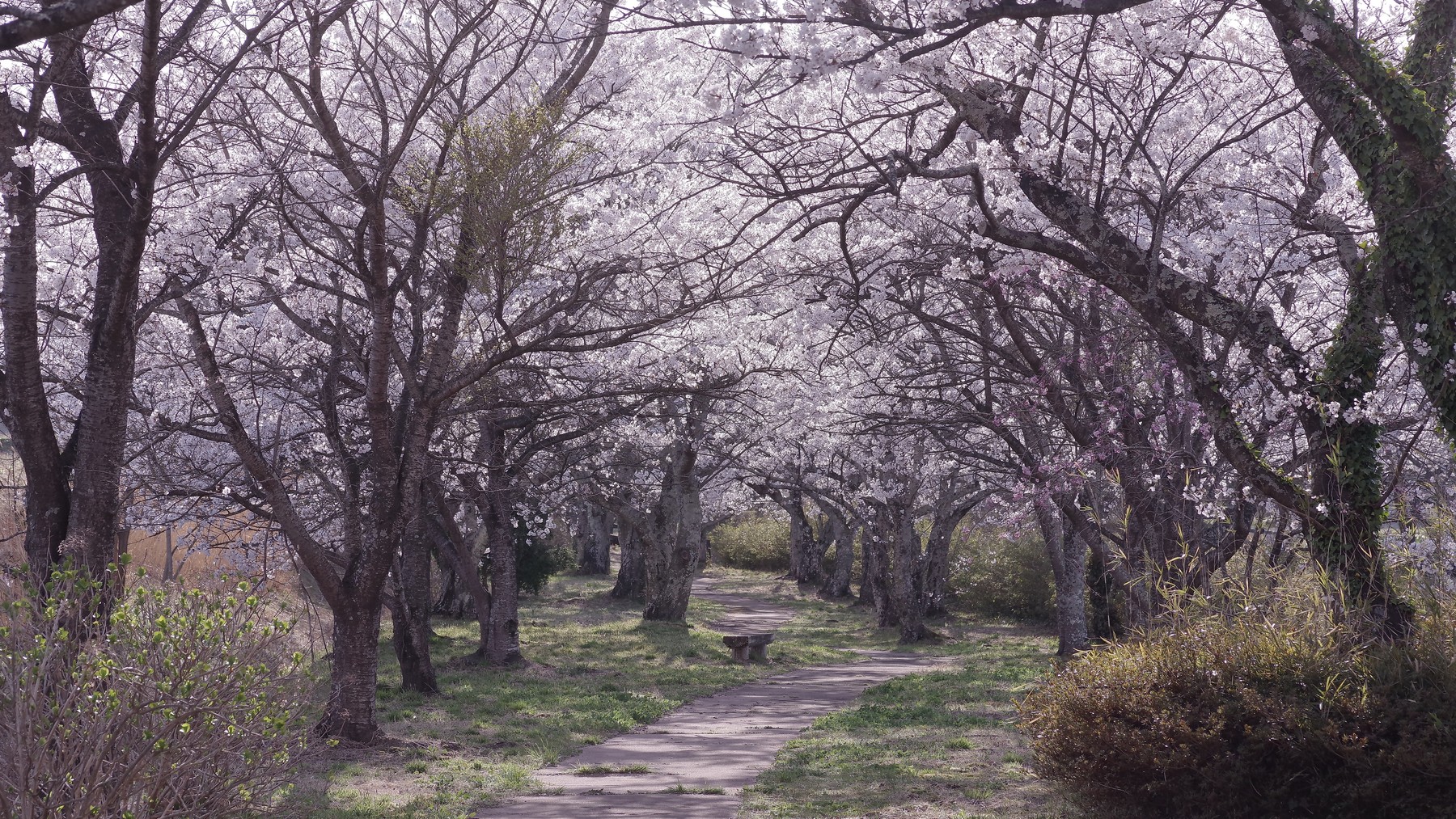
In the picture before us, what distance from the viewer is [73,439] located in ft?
27.7

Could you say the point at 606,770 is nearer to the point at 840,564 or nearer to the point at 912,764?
the point at 912,764

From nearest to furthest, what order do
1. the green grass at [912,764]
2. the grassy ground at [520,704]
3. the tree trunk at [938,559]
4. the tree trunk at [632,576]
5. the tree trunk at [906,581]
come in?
the green grass at [912,764]
the grassy ground at [520,704]
the tree trunk at [906,581]
the tree trunk at [938,559]
the tree trunk at [632,576]

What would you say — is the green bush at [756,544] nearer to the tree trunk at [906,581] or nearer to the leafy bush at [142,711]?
the tree trunk at [906,581]

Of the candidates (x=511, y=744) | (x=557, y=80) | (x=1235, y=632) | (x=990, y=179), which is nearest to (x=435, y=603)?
(x=511, y=744)

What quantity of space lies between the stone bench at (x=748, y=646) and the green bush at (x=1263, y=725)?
12265 mm

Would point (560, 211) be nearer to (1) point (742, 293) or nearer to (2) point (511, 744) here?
(1) point (742, 293)

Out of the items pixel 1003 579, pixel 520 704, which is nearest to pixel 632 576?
pixel 1003 579

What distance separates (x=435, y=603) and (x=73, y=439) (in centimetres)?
1996

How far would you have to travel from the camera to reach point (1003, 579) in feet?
104

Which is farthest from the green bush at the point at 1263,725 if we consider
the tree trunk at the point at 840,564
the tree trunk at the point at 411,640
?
the tree trunk at the point at 840,564

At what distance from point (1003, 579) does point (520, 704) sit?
20.7 meters

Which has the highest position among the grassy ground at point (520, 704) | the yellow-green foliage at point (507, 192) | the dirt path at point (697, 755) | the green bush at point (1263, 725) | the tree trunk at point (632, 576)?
the yellow-green foliage at point (507, 192)

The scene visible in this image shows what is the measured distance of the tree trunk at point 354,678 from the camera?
10367 millimetres

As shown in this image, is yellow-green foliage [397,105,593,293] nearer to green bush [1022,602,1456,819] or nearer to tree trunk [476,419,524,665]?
green bush [1022,602,1456,819]
